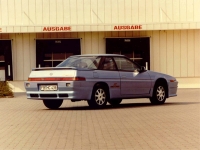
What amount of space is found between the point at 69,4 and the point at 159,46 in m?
5.02

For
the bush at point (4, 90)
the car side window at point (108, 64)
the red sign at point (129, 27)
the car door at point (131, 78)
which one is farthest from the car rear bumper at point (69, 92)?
the red sign at point (129, 27)

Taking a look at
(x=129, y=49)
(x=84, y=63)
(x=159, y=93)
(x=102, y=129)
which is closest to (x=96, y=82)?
(x=84, y=63)

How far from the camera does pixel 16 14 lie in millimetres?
29719

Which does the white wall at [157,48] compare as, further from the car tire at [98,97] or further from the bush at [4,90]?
the car tire at [98,97]

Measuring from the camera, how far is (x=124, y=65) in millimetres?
17594

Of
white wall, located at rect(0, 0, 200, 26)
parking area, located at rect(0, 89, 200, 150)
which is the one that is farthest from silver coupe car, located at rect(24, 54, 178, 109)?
white wall, located at rect(0, 0, 200, 26)

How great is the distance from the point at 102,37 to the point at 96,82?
13834 millimetres

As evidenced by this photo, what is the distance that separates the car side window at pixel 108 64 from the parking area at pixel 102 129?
1838 millimetres

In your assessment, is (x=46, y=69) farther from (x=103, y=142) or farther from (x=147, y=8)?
(x=147, y=8)

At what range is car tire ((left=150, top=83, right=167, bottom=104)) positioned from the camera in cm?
1814

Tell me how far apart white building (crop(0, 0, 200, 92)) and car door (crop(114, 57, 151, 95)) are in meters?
11.8

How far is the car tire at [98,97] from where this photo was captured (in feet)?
53.4

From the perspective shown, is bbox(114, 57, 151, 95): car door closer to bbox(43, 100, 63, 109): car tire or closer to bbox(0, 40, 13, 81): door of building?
bbox(43, 100, 63, 109): car tire

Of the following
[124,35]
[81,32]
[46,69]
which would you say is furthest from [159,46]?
[46,69]
